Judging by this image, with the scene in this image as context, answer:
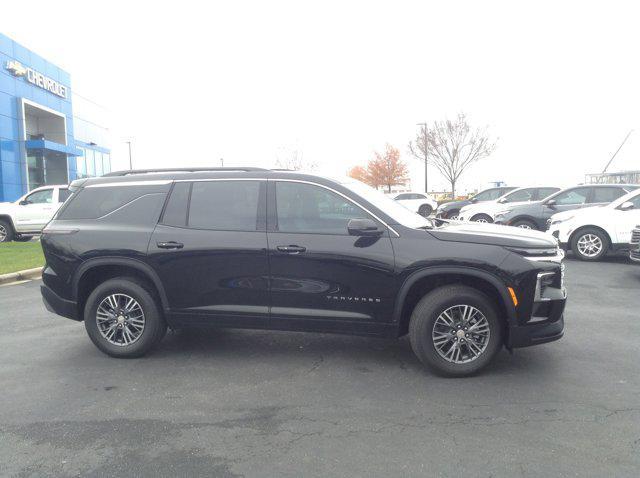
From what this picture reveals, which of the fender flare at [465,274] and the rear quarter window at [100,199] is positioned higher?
the rear quarter window at [100,199]

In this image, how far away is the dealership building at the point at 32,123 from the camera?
1153 inches

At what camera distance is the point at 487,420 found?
3.73 meters

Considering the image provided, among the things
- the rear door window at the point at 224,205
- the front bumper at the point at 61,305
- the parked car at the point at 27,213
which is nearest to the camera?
the rear door window at the point at 224,205

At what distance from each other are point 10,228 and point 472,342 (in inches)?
640

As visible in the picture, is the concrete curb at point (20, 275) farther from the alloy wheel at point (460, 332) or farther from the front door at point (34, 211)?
the alloy wheel at point (460, 332)

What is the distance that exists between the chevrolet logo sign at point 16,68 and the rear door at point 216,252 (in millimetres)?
29973

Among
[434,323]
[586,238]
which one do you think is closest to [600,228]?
[586,238]

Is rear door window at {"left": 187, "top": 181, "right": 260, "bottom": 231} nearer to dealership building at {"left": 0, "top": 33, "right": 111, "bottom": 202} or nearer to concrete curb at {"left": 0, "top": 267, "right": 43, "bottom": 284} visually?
concrete curb at {"left": 0, "top": 267, "right": 43, "bottom": 284}

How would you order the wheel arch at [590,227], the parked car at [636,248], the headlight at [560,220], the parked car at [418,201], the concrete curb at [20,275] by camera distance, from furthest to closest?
the parked car at [418,201] → the headlight at [560,220] → the wheel arch at [590,227] → the concrete curb at [20,275] → the parked car at [636,248]

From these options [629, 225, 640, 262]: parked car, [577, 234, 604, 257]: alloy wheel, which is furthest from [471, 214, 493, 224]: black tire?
[629, 225, 640, 262]: parked car

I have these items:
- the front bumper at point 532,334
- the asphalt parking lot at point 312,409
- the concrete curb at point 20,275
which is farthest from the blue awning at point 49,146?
the front bumper at point 532,334

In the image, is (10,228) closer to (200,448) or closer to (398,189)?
(200,448)

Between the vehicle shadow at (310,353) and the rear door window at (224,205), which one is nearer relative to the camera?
the vehicle shadow at (310,353)

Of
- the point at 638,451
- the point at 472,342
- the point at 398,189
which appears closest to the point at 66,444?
the point at 472,342
